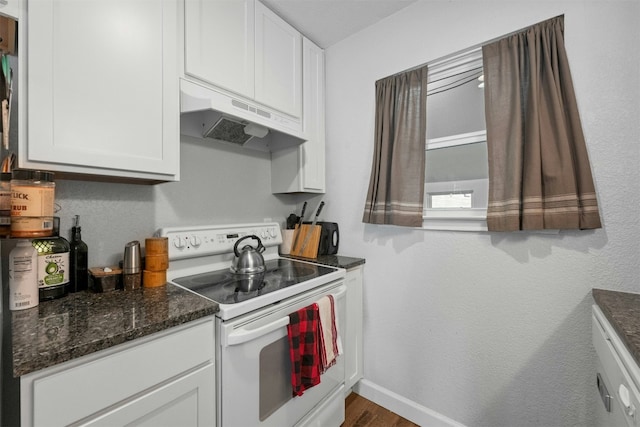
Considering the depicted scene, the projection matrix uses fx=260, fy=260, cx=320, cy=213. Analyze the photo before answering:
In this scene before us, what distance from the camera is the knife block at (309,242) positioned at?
1.85 metres

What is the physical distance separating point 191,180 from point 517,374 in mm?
2015

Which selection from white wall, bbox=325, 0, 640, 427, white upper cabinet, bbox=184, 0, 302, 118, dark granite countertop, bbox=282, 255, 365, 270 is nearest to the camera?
white wall, bbox=325, 0, 640, 427

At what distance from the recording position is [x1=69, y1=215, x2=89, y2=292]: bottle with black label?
1.08m

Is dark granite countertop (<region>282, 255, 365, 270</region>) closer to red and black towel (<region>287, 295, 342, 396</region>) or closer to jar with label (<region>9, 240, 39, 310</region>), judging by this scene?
red and black towel (<region>287, 295, 342, 396</region>)

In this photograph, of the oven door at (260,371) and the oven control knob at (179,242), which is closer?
the oven door at (260,371)

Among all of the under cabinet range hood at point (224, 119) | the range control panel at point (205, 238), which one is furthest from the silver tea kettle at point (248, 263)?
the under cabinet range hood at point (224, 119)

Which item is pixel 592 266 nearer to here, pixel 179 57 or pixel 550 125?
pixel 550 125

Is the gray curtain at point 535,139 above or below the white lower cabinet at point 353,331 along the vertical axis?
above

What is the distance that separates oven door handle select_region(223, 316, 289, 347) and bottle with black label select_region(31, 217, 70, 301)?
2.23 ft

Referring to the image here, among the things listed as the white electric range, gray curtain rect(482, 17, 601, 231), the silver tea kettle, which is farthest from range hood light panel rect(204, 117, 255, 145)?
gray curtain rect(482, 17, 601, 231)

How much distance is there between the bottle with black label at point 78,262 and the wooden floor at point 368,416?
1.58 m

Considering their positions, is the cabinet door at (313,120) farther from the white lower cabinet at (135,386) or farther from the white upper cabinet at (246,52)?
the white lower cabinet at (135,386)

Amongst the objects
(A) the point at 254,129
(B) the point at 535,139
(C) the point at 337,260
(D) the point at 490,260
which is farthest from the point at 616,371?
(A) the point at 254,129

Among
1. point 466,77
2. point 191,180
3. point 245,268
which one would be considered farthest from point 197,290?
point 466,77
